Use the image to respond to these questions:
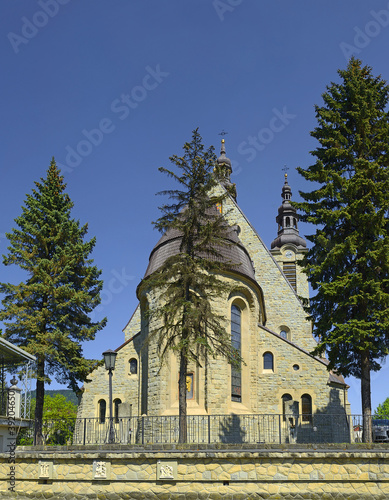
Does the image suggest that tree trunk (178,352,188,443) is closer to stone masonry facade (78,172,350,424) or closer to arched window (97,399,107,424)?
stone masonry facade (78,172,350,424)

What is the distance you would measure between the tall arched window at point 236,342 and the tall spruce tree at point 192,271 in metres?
5.92

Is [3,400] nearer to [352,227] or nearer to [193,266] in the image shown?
[193,266]

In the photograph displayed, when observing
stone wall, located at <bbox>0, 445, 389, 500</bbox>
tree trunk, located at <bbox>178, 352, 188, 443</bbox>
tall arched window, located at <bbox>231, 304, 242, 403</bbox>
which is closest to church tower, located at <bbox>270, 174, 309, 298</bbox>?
tall arched window, located at <bbox>231, 304, 242, 403</bbox>

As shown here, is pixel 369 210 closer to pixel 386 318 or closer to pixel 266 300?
pixel 386 318

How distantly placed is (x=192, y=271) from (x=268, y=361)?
42.7 feet

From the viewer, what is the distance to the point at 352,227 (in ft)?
65.8

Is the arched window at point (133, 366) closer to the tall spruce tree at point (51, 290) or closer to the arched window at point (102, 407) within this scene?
the arched window at point (102, 407)

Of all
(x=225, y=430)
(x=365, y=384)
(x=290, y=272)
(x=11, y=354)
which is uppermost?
(x=290, y=272)

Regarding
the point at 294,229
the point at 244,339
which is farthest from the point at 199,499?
the point at 294,229

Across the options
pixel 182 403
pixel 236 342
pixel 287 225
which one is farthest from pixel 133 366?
pixel 287 225

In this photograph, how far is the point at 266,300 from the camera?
124 feet

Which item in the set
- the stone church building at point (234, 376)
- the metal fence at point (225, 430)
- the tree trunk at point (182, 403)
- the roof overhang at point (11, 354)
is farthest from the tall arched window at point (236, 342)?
the roof overhang at point (11, 354)

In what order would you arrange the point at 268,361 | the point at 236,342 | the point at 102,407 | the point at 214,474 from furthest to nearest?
1. the point at 102,407
2. the point at 268,361
3. the point at 236,342
4. the point at 214,474

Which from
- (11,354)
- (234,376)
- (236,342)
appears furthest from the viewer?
(236,342)
